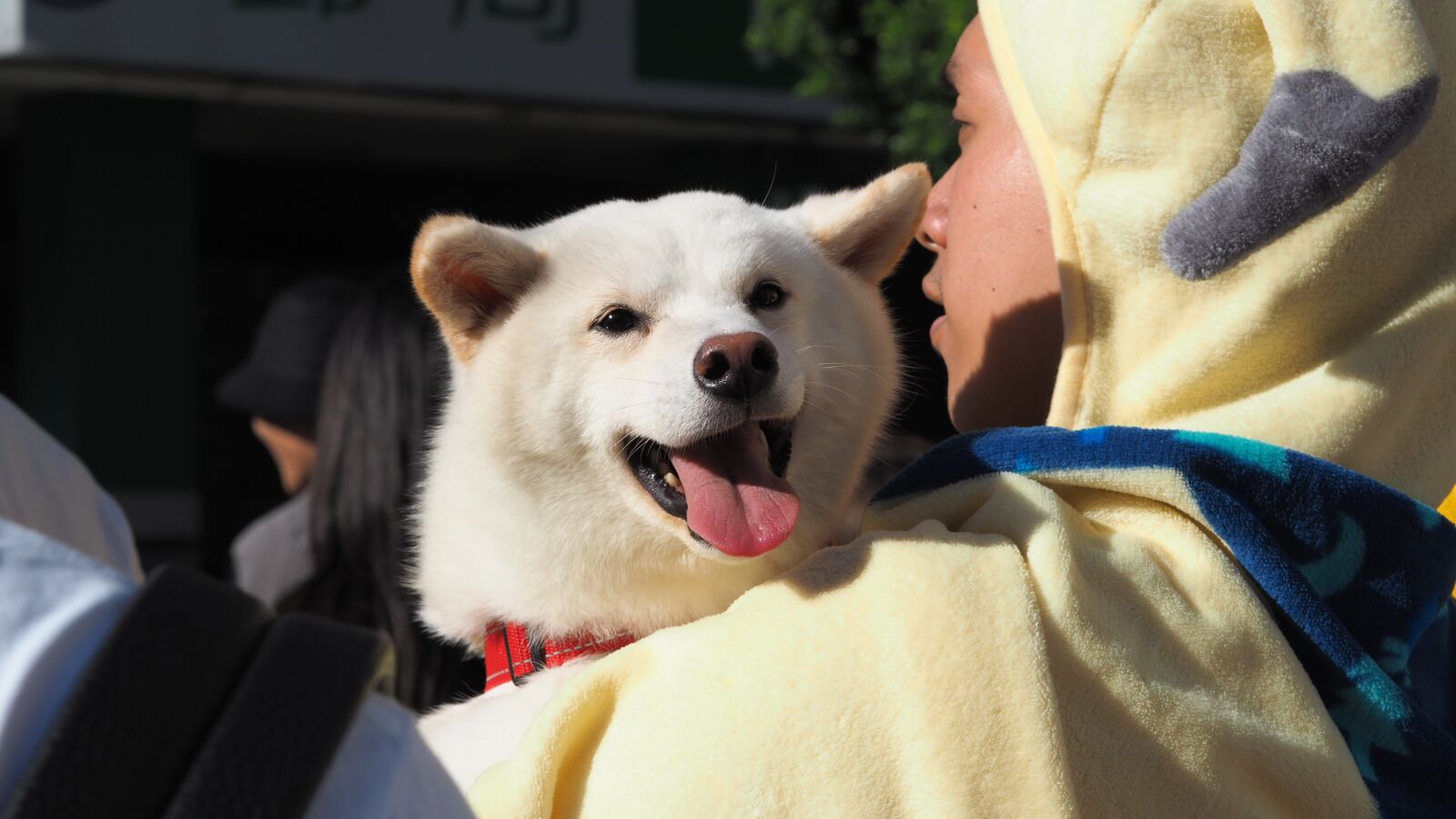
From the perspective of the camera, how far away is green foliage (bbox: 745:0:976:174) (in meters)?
5.45

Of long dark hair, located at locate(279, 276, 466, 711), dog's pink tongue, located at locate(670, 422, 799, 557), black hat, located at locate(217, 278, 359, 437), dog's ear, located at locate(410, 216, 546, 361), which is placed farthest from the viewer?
black hat, located at locate(217, 278, 359, 437)

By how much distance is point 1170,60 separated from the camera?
1.48 meters

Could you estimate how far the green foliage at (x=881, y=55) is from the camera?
5.45 meters

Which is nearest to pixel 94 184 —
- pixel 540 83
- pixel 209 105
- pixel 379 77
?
pixel 209 105

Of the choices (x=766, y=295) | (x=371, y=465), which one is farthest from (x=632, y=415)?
(x=371, y=465)

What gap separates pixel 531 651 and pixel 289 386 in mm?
2902

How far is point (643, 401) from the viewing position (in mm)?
1769

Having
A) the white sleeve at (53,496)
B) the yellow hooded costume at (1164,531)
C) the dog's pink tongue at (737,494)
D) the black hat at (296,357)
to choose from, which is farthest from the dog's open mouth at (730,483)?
the black hat at (296,357)

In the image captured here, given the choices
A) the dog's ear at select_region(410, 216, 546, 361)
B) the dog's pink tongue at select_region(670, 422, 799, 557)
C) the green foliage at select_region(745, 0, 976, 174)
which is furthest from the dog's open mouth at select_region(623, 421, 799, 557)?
the green foliage at select_region(745, 0, 976, 174)

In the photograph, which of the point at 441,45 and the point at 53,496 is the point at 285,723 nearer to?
the point at 53,496

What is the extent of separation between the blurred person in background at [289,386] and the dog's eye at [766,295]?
8.32 feet

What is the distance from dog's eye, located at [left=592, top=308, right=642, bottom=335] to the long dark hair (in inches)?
66.6

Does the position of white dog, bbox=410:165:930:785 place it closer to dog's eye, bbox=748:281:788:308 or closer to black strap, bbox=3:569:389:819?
dog's eye, bbox=748:281:788:308

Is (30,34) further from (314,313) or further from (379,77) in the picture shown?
(314,313)
